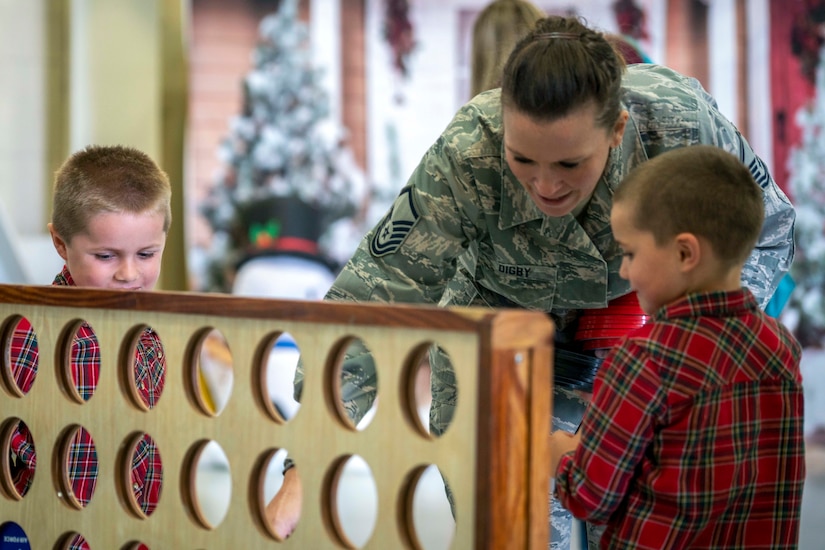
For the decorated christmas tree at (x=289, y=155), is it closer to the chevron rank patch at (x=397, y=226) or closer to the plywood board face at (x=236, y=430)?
the chevron rank patch at (x=397, y=226)

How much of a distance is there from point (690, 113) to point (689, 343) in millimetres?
577

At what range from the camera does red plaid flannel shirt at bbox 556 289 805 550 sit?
111 cm

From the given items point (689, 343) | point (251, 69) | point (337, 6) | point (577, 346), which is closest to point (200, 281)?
point (251, 69)

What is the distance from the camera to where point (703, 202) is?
1189 mm

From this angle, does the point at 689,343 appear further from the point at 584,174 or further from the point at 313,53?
the point at 313,53

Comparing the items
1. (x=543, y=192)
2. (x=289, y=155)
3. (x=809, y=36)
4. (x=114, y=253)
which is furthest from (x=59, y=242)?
(x=809, y=36)

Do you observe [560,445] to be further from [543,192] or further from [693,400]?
[543,192]

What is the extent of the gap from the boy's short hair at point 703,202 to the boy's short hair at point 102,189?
2.66 feet

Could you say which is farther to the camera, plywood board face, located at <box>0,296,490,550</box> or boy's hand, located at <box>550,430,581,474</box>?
boy's hand, located at <box>550,430,581,474</box>

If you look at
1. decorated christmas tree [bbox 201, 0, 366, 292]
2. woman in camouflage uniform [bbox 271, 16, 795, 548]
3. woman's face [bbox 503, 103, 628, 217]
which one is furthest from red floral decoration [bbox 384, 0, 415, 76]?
woman's face [bbox 503, 103, 628, 217]

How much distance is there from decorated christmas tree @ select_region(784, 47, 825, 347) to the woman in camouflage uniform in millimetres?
2896

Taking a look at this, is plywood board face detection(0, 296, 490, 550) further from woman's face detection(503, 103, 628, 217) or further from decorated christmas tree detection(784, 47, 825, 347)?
decorated christmas tree detection(784, 47, 825, 347)

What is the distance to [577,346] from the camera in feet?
5.79

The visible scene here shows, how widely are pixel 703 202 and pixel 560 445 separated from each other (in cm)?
33
